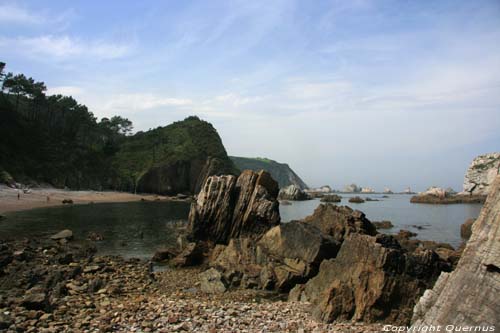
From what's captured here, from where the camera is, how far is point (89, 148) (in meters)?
114

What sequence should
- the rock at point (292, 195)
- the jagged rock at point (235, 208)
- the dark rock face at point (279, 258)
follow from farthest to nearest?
the rock at point (292, 195)
the jagged rock at point (235, 208)
the dark rock face at point (279, 258)

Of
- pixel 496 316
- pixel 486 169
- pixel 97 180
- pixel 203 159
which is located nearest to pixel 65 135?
pixel 97 180

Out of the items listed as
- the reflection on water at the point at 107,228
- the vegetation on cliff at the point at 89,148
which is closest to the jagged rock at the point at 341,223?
the reflection on water at the point at 107,228

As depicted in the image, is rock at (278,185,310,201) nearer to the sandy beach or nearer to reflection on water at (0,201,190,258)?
the sandy beach

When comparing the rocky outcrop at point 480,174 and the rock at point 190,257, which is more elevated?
the rocky outcrop at point 480,174

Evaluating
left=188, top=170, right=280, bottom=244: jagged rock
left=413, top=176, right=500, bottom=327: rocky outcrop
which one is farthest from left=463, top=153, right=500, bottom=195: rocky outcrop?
left=413, top=176, right=500, bottom=327: rocky outcrop

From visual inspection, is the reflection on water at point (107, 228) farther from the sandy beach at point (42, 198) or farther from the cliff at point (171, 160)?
the cliff at point (171, 160)

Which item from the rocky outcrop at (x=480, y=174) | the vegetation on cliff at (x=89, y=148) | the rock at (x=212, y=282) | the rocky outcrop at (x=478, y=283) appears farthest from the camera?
the rocky outcrop at (x=480, y=174)

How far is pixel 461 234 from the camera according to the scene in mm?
45219

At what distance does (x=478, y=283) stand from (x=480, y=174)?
13870 cm

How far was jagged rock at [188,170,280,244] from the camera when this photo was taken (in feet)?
97.6

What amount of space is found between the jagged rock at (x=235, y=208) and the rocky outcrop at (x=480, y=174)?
118539 millimetres

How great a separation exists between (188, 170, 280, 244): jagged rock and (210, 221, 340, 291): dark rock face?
5499 millimetres

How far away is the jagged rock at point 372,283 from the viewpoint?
14906 millimetres
